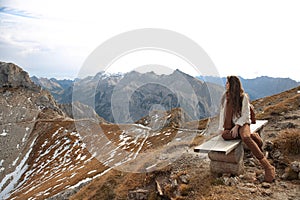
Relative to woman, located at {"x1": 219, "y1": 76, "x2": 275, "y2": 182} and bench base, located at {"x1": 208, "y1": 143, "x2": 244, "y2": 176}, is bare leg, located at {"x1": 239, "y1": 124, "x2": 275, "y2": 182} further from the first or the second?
bench base, located at {"x1": 208, "y1": 143, "x2": 244, "y2": 176}

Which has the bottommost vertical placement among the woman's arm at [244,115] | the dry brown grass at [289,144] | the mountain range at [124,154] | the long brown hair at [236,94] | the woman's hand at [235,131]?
the mountain range at [124,154]

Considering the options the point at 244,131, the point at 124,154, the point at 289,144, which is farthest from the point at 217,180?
the point at 124,154

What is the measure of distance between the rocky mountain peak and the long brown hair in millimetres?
162643

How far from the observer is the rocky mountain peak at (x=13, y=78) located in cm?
14951

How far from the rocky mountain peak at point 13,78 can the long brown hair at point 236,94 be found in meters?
163

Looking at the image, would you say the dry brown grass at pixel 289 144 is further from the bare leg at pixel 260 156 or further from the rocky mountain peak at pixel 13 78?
the rocky mountain peak at pixel 13 78

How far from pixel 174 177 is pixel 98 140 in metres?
66.6

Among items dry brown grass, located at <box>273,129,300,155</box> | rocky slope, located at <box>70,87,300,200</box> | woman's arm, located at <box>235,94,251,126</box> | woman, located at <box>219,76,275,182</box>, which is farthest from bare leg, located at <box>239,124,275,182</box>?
dry brown grass, located at <box>273,129,300,155</box>

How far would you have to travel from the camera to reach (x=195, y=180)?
994 cm

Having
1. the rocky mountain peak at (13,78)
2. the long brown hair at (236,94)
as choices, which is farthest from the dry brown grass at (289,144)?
the rocky mountain peak at (13,78)

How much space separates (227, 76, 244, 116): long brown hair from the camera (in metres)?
9.30

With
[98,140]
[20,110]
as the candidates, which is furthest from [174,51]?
[20,110]

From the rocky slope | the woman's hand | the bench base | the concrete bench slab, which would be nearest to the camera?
the rocky slope

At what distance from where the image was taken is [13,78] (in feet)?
501
